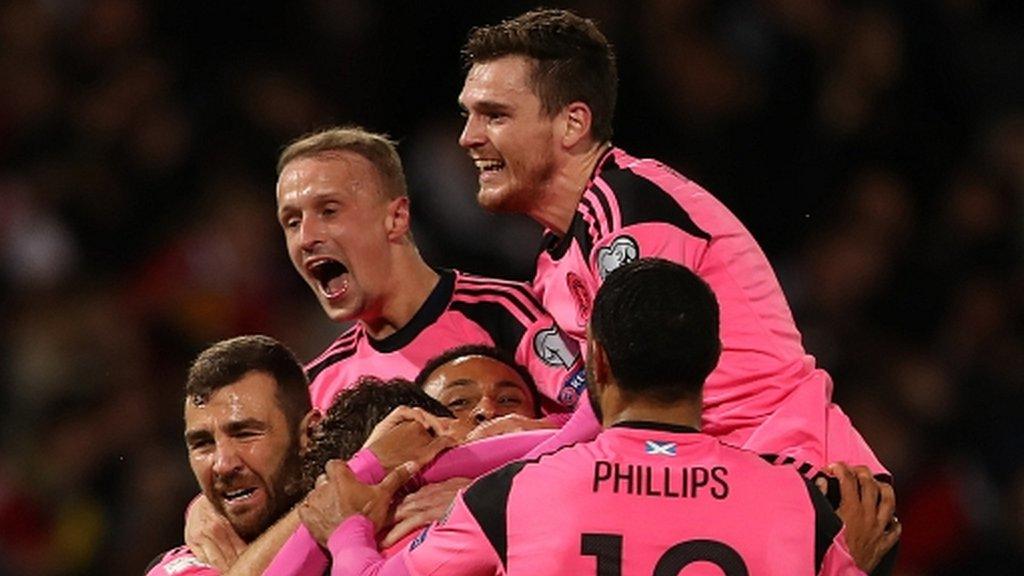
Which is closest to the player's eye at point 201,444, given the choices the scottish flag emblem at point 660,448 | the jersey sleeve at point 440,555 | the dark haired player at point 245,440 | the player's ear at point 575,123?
the dark haired player at point 245,440

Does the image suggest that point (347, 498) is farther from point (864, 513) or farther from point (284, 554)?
point (864, 513)

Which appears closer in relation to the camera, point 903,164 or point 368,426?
point 368,426

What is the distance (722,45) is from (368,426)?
604cm

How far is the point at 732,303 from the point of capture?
5566 mm

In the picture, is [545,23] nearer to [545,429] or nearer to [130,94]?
[545,429]

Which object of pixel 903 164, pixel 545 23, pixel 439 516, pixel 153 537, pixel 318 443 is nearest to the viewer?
pixel 439 516

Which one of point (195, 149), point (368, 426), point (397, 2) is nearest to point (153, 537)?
point (195, 149)

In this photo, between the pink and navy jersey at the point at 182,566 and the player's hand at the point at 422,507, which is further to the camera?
the pink and navy jersey at the point at 182,566

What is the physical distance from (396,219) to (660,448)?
7.30ft

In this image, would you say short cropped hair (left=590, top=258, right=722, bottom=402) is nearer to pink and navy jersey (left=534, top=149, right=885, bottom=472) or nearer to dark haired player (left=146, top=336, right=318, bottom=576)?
pink and navy jersey (left=534, top=149, right=885, bottom=472)

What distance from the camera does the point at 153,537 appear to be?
959 cm

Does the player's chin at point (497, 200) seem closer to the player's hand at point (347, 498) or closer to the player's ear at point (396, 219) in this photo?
the player's ear at point (396, 219)

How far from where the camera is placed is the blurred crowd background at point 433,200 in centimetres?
985

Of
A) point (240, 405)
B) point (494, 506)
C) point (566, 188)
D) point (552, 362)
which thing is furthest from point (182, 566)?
point (566, 188)
